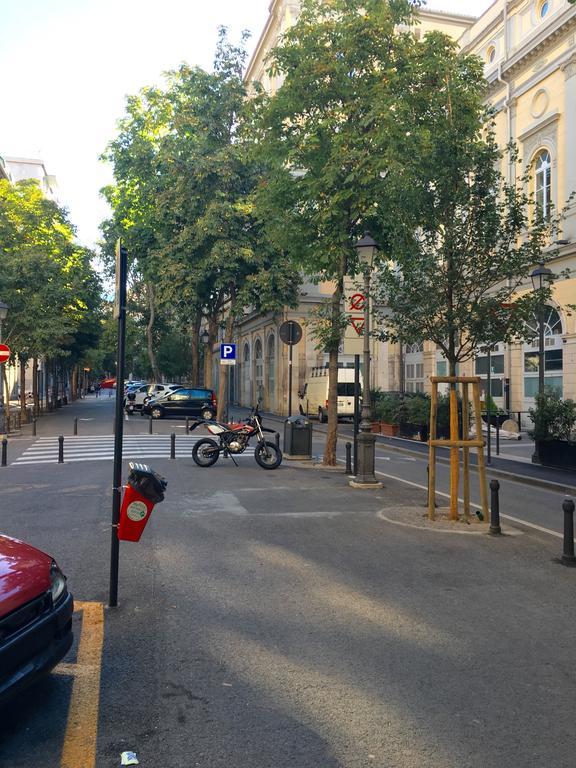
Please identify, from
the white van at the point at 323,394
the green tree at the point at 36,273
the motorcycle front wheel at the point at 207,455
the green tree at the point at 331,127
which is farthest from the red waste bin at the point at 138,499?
the white van at the point at 323,394

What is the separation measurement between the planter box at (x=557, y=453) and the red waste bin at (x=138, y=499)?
12869 millimetres

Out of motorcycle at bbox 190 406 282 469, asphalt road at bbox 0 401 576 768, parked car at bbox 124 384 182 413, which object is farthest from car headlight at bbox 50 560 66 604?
parked car at bbox 124 384 182 413

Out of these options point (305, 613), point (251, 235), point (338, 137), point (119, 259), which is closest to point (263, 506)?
point (305, 613)

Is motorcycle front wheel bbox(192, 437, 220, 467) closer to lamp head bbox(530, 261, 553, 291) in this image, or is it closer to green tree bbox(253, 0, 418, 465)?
green tree bbox(253, 0, 418, 465)

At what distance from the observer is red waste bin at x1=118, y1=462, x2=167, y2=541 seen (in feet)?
17.6

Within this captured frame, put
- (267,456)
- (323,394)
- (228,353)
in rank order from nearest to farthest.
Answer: (267,456), (228,353), (323,394)

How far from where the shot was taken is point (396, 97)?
14297mm

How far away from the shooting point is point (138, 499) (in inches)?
215

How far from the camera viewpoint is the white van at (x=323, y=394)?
34.0 metres

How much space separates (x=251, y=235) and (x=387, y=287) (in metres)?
19.3

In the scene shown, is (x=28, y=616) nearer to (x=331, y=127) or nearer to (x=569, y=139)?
(x=331, y=127)

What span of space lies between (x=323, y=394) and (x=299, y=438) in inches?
721

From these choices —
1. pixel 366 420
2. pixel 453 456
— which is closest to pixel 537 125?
pixel 366 420

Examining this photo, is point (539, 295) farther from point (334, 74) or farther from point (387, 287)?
point (334, 74)
